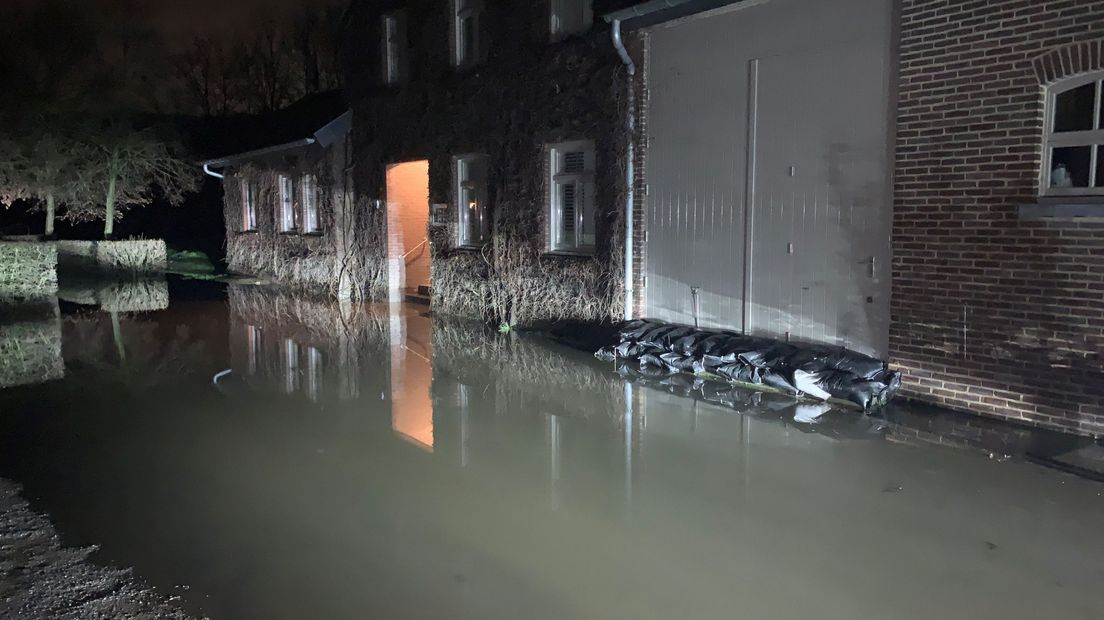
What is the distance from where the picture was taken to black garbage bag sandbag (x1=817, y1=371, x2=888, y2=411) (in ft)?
24.8

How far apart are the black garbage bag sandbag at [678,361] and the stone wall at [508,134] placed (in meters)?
1.62

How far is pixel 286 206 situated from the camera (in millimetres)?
19922

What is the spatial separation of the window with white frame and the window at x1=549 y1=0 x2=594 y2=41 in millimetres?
6307

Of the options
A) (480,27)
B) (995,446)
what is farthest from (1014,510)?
(480,27)

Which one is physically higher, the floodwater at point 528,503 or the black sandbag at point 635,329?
the black sandbag at point 635,329

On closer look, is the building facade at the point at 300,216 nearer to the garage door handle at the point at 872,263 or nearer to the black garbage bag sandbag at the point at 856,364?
the black garbage bag sandbag at the point at 856,364

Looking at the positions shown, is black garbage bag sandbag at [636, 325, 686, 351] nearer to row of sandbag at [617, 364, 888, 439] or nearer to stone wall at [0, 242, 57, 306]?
row of sandbag at [617, 364, 888, 439]

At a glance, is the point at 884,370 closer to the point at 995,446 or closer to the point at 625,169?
the point at 995,446

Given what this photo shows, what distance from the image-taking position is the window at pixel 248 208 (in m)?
21.6

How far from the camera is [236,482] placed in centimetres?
573

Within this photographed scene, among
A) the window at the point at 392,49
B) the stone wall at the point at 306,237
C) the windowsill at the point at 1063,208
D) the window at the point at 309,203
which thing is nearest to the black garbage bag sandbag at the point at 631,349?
the windowsill at the point at 1063,208

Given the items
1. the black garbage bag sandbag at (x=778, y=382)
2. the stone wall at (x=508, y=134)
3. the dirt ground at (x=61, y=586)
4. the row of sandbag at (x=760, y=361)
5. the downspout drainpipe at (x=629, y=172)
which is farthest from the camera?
the stone wall at (x=508, y=134)

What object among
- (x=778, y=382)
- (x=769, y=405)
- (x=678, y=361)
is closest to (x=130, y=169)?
(x=678, y=361)

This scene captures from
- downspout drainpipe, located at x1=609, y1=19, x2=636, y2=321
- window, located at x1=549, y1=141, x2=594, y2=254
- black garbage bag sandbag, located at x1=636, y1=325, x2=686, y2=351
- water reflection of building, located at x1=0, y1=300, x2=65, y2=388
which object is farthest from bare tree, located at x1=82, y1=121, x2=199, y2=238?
black garbage bag sandbag, located at x1=636, y1=325, x2=686, y2=351
